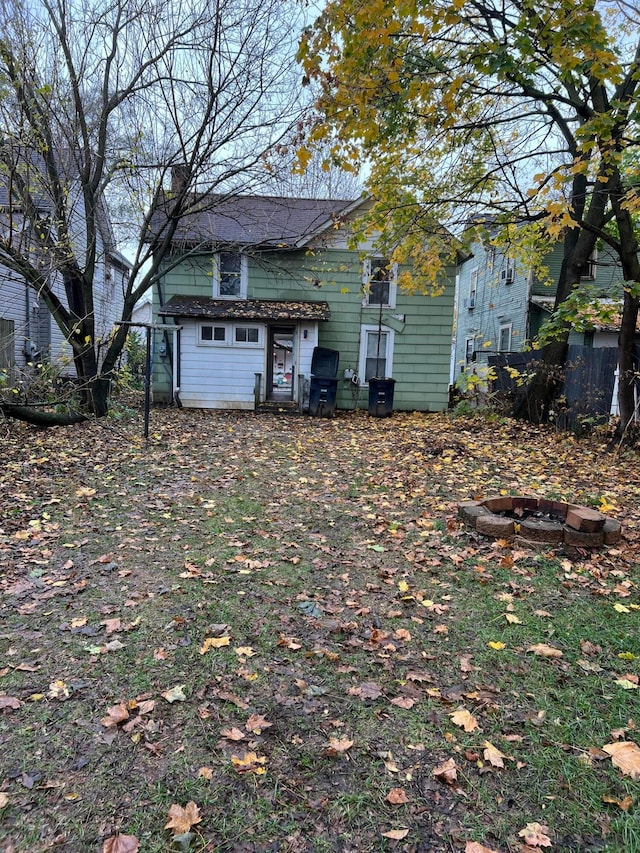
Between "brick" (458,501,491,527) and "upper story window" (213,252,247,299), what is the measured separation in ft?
36.1

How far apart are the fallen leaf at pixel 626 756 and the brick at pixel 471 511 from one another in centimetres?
254

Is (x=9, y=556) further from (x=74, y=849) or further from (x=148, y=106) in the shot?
(x=148, y=106)

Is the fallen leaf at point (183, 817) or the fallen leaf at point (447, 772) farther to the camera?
the fallen leaf at point (447, 772)

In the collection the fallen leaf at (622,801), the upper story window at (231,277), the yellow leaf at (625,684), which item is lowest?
the fallen leaf at (622,801)

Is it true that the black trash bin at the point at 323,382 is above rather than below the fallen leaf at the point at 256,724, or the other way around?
above

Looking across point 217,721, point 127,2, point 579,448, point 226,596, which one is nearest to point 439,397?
point 579,448

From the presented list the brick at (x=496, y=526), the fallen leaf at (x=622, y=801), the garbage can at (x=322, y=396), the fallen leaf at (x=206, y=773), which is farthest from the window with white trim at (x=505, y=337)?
the fallen leaf at (x=206, y=773)

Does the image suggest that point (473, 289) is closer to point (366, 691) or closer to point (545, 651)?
point (545, 651)

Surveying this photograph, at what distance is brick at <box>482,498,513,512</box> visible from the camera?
4.82m

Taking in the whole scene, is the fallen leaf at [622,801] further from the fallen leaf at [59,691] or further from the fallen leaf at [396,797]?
the fallen leaf at [59,691]

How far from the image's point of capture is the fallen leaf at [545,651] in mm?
2834

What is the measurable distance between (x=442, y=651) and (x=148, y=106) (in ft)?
36.0

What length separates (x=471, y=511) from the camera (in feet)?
15.7

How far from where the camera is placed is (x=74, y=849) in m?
1.71
